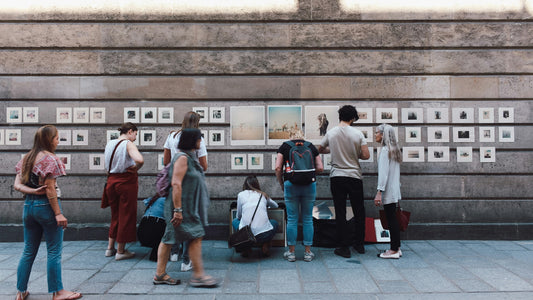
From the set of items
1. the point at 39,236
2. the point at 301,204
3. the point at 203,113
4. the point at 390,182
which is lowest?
the point at 39,236

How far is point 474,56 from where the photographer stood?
661 cm

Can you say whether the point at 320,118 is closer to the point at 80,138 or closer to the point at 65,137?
the point at 80,138

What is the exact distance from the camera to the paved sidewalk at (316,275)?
3.97 m

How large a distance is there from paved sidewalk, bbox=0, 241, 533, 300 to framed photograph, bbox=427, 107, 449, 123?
222 cm

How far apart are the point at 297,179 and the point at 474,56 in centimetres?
427

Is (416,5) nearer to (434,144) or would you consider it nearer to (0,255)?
(434,144)

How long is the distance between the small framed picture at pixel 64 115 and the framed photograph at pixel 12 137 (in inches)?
29.5

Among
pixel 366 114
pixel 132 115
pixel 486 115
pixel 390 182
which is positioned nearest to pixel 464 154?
pixel 486 115

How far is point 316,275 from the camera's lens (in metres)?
4.55

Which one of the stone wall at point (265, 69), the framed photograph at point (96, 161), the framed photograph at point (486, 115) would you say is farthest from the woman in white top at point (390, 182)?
the framed photograph at point (96, 161)

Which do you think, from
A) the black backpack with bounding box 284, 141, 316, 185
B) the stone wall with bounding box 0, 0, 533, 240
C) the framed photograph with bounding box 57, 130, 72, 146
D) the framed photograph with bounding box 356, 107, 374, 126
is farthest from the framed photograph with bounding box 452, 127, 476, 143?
the framed photograph with bounding box 57, 130, 72, 146

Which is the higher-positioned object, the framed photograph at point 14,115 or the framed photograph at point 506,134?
the framed photograph at point 14,115

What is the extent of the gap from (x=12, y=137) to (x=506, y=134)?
29.4 ft

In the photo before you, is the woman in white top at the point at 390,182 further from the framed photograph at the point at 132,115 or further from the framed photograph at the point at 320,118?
the framed photograph at the point at 132,115
